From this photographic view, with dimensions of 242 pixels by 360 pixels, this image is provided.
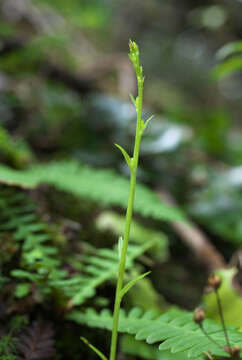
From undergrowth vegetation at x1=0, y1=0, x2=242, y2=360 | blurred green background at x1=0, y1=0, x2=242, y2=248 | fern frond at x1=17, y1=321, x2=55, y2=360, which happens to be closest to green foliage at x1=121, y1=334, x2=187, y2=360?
undergrowth vegetation at x1=0, y1=0, x2=242, y2=360

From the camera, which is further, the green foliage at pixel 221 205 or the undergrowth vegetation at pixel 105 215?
the green foliage at pixel 221 205

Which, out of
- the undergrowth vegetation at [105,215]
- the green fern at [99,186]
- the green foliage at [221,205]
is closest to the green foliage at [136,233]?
the undergrowth vegetation at [105,215]

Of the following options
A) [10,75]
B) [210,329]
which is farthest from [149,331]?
[10,75]

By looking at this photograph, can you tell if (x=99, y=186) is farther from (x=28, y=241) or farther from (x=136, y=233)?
(x=28, y=241)

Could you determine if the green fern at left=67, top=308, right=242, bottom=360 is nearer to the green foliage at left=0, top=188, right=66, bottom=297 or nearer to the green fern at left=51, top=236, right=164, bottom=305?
the green fern at left=51, top=236, right=164, bottom=305

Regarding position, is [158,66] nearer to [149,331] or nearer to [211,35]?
[211,35]

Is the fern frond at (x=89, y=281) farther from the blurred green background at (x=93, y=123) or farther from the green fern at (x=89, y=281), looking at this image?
the blurred green background at (x=93, y=123)

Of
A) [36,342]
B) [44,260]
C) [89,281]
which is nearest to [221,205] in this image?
[89,281]
